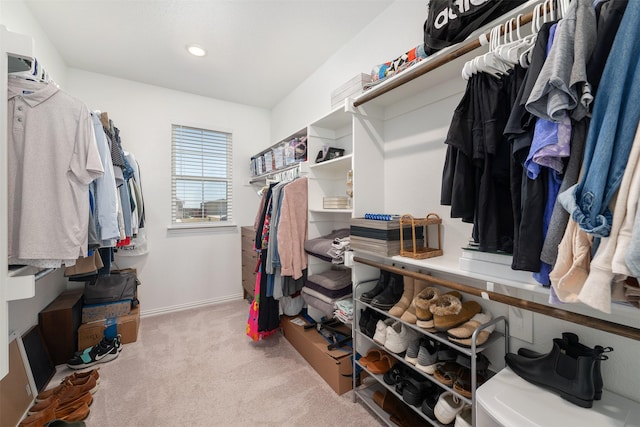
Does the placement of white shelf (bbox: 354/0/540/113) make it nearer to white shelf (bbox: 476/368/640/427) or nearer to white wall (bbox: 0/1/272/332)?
white shelf (bbox: 476/368/640/427)

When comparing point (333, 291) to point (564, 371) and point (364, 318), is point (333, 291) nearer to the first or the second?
point (364, 318)

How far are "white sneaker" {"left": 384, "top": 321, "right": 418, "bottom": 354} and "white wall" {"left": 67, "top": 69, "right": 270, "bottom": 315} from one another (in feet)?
8.59

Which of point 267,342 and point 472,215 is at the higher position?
point 472,215

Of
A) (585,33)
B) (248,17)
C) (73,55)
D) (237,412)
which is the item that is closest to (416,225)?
(585,33)

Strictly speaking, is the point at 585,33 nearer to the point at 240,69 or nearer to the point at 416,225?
the point at 416,225

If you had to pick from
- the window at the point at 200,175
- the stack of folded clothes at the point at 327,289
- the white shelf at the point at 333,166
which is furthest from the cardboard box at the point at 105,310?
the white shelf at the point at 333,166

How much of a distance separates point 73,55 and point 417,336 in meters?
3.74

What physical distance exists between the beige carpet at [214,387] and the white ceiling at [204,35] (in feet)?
8.80

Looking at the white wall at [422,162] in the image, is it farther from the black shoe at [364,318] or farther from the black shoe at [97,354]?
the black shoe at [97,354]

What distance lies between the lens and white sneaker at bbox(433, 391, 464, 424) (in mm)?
1150

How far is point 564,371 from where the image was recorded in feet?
2.99

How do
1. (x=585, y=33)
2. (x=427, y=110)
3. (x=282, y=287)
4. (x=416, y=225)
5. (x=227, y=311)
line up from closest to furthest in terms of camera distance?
(x=585, y=33) → (x=416, y=225) → (x=427, y=110) → (x=282, y=287) → (x=227, y=311)

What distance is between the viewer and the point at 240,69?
271 centimetres

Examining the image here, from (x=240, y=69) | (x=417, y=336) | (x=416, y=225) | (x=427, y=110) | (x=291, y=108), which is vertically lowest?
(x=417, y=336)
